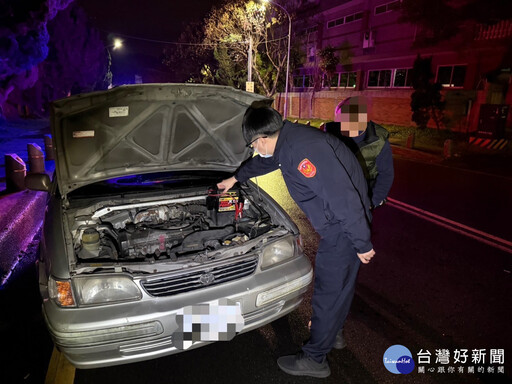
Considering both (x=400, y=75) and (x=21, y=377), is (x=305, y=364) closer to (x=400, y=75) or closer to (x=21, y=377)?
(x=21, y=377)

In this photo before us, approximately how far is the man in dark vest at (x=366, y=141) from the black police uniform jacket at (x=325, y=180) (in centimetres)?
67

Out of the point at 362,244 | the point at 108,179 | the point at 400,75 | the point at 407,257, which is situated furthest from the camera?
the point at 400,75

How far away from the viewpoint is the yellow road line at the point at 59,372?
230 cm

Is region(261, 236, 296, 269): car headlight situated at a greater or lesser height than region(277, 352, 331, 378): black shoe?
greater

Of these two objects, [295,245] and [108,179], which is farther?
[108,179]

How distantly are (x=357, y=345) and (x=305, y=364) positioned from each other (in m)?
0.55

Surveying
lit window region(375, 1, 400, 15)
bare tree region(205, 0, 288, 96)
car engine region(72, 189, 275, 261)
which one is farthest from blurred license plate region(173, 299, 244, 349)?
bare tree region(205, 0, 288, 96)

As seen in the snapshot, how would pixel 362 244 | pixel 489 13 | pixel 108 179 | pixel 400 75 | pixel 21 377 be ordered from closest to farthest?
1. pixel 362 244
2. pixel 21 377
3. pixel 108 179
4. pixel 489 13
5. pixel 400 75

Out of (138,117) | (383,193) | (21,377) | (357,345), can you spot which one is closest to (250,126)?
(138,117)

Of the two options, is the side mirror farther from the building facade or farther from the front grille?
the building facade

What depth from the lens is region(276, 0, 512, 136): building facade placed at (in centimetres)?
1344

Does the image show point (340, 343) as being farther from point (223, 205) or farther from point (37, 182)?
point (37, 182)

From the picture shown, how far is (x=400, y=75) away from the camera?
63.7ft

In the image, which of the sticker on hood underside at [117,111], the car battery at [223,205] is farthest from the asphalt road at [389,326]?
the sticker on hood underside at [117,111]
